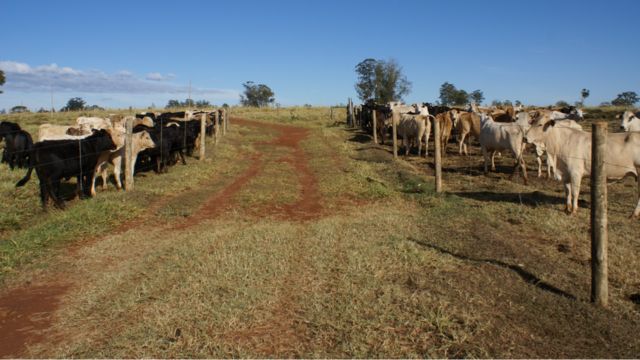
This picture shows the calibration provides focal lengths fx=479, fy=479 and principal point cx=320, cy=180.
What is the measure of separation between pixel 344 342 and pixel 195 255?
10.7 feet

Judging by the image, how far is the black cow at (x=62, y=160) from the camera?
1013 cm

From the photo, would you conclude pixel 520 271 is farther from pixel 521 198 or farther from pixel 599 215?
pixel 521 198

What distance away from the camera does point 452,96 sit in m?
66.1

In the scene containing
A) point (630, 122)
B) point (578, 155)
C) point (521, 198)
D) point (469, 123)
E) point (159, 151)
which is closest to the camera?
point (578, 155)

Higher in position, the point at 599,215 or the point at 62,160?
the point at 62,160

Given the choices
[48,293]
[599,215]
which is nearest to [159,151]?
[48,293]

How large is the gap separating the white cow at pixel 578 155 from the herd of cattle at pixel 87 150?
9813 mm

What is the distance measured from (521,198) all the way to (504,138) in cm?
377

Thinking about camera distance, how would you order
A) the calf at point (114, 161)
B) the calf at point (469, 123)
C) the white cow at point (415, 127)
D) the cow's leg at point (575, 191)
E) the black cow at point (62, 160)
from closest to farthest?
the cow's leg at point (575, 191), the black cow at point (62, 160), the calf at point (114, 161), the calf at point (469, 123), the white cow at point (415, 127)

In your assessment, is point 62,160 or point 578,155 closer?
point 578,155

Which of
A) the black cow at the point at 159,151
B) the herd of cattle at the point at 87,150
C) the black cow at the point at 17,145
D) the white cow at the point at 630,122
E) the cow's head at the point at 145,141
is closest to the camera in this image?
→ the herd of cattle at the point at 87,150

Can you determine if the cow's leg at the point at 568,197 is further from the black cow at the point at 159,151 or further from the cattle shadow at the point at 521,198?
the black cow at the point at 159,151

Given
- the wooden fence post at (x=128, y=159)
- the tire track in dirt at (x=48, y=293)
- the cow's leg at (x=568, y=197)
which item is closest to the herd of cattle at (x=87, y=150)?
the wooden fence post at (x=128, y=159)

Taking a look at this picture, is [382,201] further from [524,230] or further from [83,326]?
[83,326]
